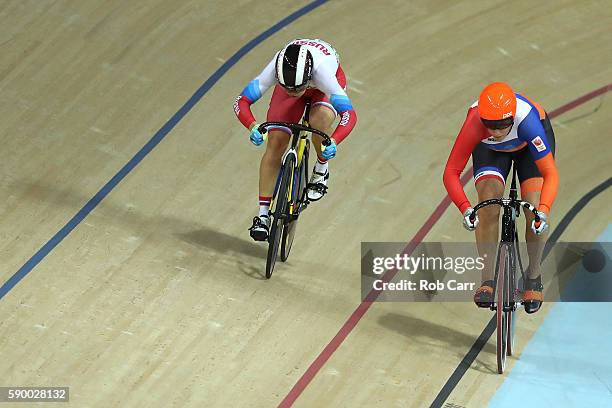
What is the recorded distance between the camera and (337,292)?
6395 millimetres

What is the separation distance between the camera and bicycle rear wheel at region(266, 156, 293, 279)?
6.10m

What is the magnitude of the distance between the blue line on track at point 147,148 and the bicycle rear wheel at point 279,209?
1.19 m

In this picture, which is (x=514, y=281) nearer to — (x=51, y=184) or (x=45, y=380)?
(x=45, y=380)

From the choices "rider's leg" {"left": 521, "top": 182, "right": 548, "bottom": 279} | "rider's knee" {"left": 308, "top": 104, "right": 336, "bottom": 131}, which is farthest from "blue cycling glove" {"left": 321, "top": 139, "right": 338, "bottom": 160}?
"rider's leg" {"left": 521, "top": 182, "right": 548, "bottom": 279}

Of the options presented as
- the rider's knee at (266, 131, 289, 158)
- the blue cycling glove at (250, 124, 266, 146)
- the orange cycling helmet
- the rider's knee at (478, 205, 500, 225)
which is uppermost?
the orange cycling helmet

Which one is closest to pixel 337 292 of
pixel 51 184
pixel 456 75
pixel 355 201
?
pixel 355 201

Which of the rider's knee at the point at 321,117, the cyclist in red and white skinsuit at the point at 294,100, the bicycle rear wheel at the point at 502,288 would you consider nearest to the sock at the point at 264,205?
the cyclist in red and white skinsuit at the point at 294,100

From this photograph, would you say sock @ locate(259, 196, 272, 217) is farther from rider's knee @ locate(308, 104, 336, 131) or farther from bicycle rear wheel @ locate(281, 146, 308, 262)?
rider's knee @ locate(308, 104, 336, 131)

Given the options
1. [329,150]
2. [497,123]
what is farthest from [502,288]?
[329,150]

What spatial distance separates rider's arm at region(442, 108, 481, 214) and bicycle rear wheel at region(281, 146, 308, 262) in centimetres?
94

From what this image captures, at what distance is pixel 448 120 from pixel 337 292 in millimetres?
1875

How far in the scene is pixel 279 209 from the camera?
6.12 m

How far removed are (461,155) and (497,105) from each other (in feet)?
1.15

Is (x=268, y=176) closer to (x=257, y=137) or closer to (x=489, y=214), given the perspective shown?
(x=257, y=137)
